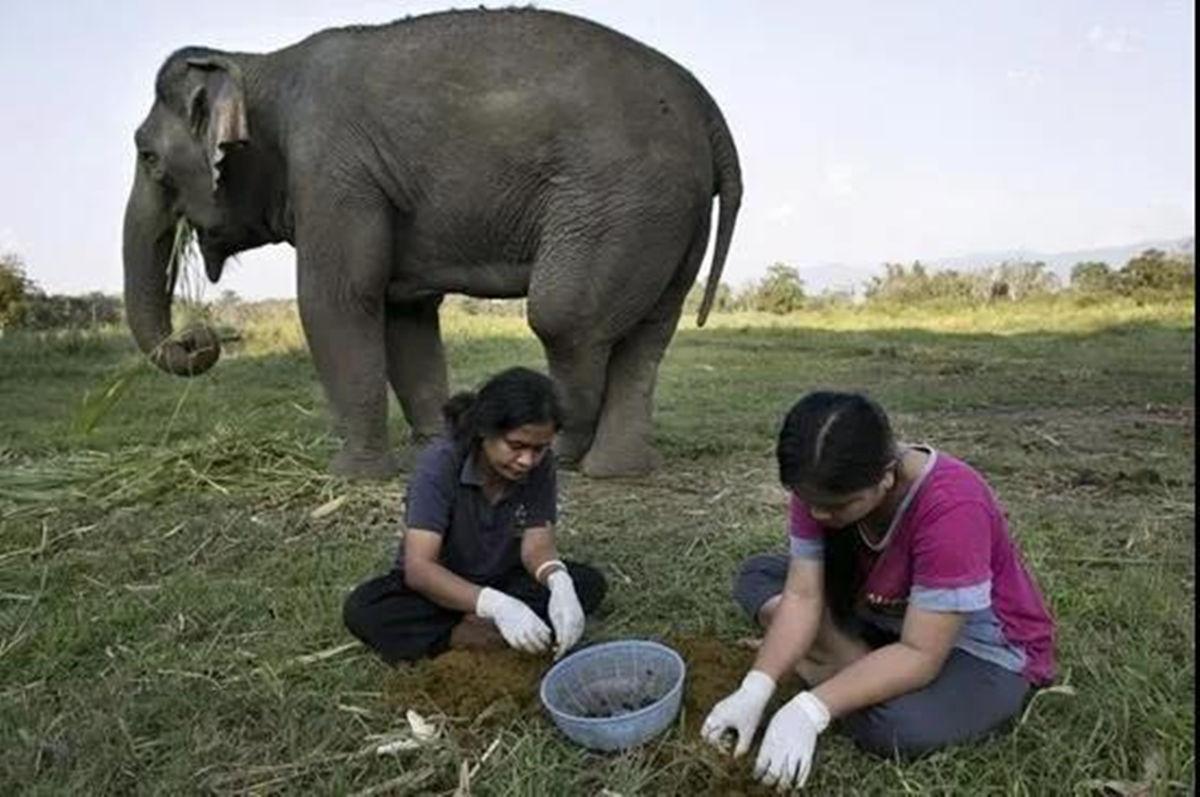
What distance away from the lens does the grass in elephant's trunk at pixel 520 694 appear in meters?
2.60

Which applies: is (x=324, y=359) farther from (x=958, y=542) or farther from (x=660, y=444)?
(x=958, y=542)

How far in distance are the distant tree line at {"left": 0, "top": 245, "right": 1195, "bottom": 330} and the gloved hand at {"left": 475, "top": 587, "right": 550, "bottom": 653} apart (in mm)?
13214

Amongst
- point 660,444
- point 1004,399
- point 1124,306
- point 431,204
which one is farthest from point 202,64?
point 1124,306

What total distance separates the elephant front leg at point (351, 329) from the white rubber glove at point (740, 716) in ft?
11.2

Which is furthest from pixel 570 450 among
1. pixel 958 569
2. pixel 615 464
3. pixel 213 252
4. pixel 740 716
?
pixel 958 569

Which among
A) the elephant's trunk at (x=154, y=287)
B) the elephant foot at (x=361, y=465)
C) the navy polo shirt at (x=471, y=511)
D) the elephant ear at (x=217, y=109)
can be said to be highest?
the elephant ear at (x=217, y=109)

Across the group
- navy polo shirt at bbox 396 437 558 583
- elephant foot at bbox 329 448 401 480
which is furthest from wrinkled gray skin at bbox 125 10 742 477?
navy polo shirt at bbox 396 437 558 583

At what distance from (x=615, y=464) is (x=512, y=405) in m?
2.79

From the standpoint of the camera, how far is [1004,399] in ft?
28.9

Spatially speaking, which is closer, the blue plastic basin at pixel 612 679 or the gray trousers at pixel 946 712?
the gray trousers at pixel 946 712

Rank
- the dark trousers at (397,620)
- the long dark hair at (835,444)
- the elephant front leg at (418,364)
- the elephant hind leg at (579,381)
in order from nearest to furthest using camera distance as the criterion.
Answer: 1. the long dark hair at (835,444)
2. the dark trousers at (397,620)
3. the elephant hind leg at (579,381)
4. the elephant front leg at (418,364)

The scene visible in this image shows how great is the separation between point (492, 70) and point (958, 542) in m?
3.80

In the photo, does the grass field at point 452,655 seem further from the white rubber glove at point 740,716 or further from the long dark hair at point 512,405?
the long dark hair at point 512,405

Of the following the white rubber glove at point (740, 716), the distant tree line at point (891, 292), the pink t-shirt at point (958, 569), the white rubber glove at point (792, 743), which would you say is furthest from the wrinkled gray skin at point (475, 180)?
the distant tree line at point (891, 292)
